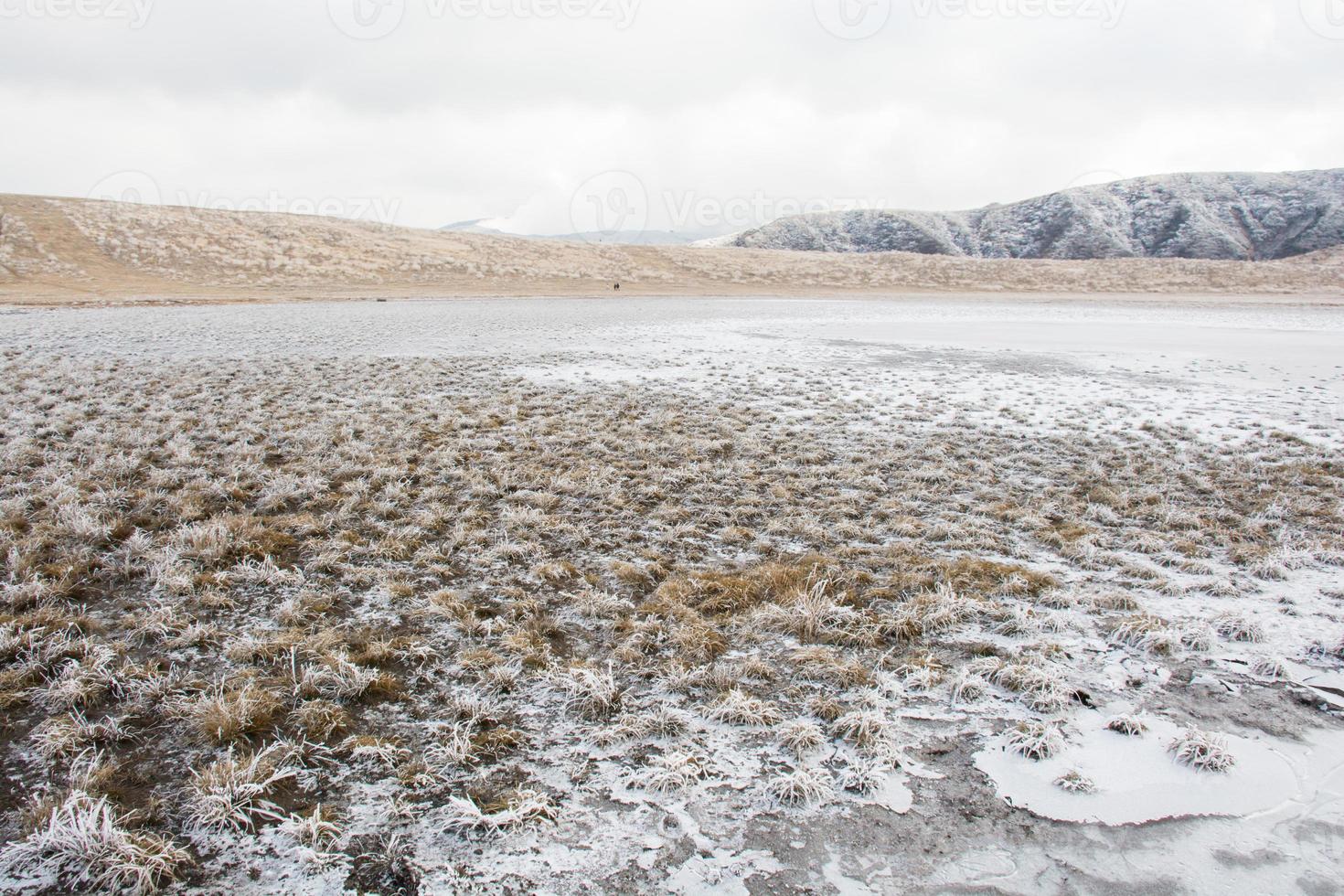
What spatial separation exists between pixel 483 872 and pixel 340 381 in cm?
1525

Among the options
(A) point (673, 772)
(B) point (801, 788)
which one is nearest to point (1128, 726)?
(B) point (801, 788)

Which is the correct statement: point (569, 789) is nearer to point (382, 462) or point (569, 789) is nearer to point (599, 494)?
point (599, 494)

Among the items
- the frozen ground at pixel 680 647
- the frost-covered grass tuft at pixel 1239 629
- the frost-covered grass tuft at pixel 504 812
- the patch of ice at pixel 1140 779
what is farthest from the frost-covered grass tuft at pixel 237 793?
the frost-covered grass tuft at pixel 1239 629

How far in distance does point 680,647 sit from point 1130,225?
213 m

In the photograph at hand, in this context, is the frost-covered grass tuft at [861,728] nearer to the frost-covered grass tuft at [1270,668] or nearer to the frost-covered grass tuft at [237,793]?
the frost-covered grass tuft at [1270,668]

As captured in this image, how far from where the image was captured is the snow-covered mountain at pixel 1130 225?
155500 mm

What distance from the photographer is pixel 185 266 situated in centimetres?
6034

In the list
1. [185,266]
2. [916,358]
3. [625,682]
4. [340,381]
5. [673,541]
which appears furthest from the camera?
[185,266]

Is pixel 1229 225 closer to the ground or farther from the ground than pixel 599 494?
farther from the ground

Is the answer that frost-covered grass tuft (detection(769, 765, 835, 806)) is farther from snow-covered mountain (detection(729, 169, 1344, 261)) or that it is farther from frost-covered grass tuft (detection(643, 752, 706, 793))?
snow-covered mountain (detection(729, 169, 1344, 261))

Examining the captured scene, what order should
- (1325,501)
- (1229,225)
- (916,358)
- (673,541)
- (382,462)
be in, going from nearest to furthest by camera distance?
(673,541)
(1325,501)
(382,462)
(916,358)
(1229,225)

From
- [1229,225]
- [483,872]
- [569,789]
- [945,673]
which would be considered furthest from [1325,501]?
[1229,225]

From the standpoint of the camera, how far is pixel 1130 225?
6678 inches

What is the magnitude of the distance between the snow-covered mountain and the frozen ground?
159m
